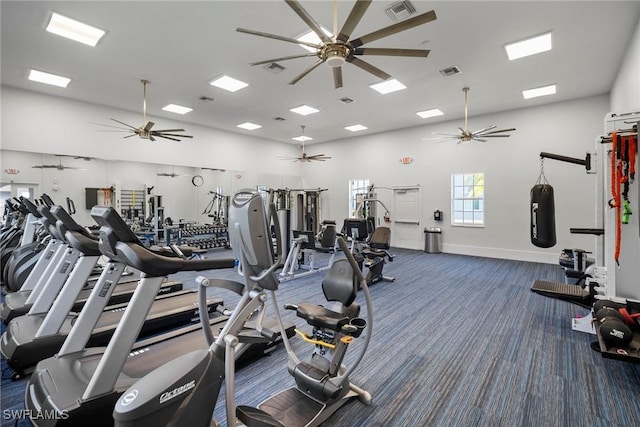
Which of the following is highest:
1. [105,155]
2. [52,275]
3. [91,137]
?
[91,137]

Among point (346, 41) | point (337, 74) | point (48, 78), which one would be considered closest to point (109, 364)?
point (346, 41)

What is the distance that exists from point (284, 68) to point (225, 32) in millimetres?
1326

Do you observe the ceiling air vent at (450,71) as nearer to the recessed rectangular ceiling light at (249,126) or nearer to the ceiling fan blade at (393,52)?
the ceiling fan blade at (393,52)

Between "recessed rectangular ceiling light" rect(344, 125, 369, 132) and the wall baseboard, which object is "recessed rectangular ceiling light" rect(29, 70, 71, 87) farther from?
the wall baseboard

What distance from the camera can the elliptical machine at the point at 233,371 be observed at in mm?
1187

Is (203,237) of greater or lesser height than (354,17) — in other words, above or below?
below

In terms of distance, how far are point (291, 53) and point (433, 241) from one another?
6625 millimetres

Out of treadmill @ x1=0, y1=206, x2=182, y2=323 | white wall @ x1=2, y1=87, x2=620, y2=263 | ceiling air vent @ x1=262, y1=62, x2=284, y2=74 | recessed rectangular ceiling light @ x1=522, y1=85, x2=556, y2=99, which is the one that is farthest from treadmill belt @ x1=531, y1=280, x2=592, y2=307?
ceiling air vent @ x1=262, y1=62, x2=284, y2=74

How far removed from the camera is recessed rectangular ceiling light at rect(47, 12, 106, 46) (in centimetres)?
407

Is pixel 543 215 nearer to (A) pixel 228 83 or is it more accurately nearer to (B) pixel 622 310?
(B) pixel 622 310

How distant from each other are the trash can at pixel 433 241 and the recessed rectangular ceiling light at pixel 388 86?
4.48 m

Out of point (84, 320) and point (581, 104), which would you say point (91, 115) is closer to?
point (84, 320)

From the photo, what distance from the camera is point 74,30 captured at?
430 centimetres

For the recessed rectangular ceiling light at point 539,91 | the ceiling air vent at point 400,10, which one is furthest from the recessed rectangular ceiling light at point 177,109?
the recessed rectangular ceiling light at point 539,91
